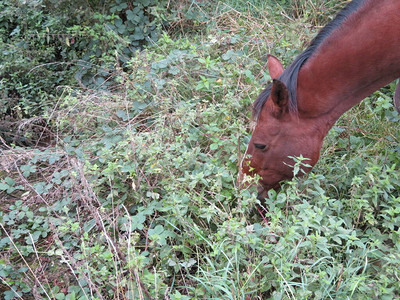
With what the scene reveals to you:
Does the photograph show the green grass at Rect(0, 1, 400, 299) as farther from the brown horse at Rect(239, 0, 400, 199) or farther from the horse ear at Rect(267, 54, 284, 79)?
the horse ear at Rect(267, 54, 284, 79)

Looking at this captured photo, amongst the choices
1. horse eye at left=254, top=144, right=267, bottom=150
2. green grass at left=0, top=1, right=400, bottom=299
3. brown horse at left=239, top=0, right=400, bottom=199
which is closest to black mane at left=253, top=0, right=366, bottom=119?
brown horse at left=239, top=0, right=400, bottom=199

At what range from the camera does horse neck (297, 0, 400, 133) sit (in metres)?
2.40

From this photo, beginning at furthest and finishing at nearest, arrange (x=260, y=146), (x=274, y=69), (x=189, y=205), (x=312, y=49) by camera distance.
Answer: (x=274, y=69), (x=260, y=146), (x=312, y=49), (x=189, y=205)

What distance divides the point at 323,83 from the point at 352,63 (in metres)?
0.20

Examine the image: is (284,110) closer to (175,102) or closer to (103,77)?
(175,102)

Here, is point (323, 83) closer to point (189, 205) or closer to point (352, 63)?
point (352, 63)

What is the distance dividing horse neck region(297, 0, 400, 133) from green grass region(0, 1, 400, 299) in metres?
0.48

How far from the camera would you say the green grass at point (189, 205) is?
2.04m

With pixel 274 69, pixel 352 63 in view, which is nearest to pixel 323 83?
pixel 352 63

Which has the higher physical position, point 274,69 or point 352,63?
point 352,63

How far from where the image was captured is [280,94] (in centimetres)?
248

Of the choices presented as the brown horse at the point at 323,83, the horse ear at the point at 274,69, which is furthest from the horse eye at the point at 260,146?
the horse ear at the point at 274,69

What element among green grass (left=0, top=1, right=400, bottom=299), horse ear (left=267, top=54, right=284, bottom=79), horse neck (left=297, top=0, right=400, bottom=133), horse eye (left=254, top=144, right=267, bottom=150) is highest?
horse neck (left=297, top=0, right=400, bottom=133)

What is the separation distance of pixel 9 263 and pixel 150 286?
97 cm
